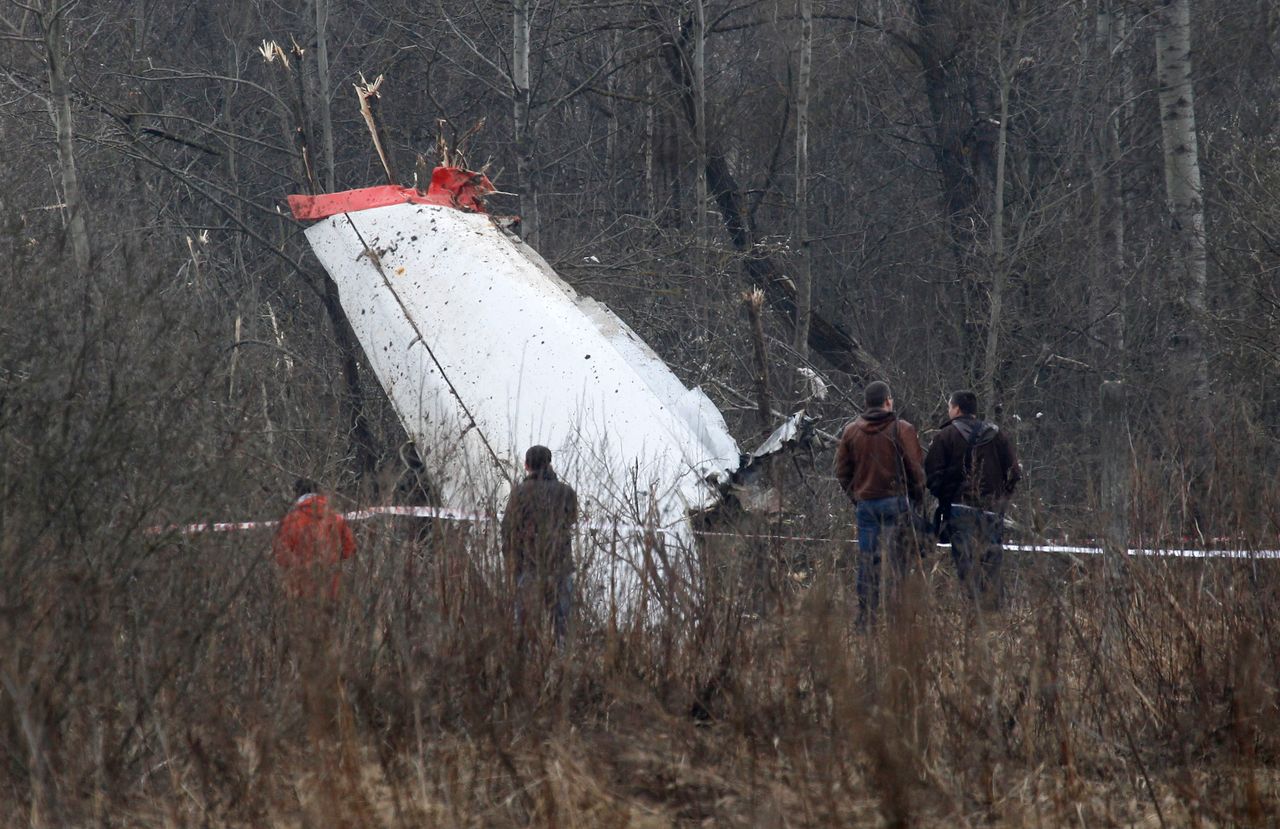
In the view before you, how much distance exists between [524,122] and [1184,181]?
19.7 ft

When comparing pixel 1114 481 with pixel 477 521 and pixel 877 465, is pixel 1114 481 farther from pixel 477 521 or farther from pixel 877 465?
pixel 477 521

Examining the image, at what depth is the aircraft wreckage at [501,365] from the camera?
6.80 m

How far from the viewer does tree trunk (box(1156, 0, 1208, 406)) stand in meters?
12.0

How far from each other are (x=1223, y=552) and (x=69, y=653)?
4295 millimetres

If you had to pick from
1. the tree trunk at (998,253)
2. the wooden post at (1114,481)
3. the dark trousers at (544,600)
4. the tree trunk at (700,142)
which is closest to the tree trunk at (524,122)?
the tree trunk at (700,142)

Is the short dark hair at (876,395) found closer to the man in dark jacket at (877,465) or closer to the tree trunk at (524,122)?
the man in dark jacket at (877,465)

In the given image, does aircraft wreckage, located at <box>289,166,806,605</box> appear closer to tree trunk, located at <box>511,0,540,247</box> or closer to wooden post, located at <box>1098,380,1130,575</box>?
wooden post, located at <box>1098,380,1130,575</box>

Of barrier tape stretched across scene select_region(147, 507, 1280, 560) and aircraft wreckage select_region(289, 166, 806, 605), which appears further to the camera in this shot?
aircraft wreckage select_region(289, 166, 806, 605)

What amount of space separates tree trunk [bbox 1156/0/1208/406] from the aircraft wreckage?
5931 mm

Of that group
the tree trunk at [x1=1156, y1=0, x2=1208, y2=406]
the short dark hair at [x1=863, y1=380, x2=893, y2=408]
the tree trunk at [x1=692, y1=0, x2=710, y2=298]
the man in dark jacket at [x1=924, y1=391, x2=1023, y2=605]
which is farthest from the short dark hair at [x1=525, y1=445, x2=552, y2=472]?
the tree trunk at [x1=692, y1=0, x2=710, y2=298]

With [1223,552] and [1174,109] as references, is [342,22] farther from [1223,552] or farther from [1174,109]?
[1223,552]

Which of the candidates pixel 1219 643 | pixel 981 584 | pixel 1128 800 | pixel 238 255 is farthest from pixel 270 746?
pixel 238 255

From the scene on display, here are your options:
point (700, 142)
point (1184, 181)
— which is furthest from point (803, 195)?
point (1184, 181)

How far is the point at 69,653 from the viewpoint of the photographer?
4.19 metres
